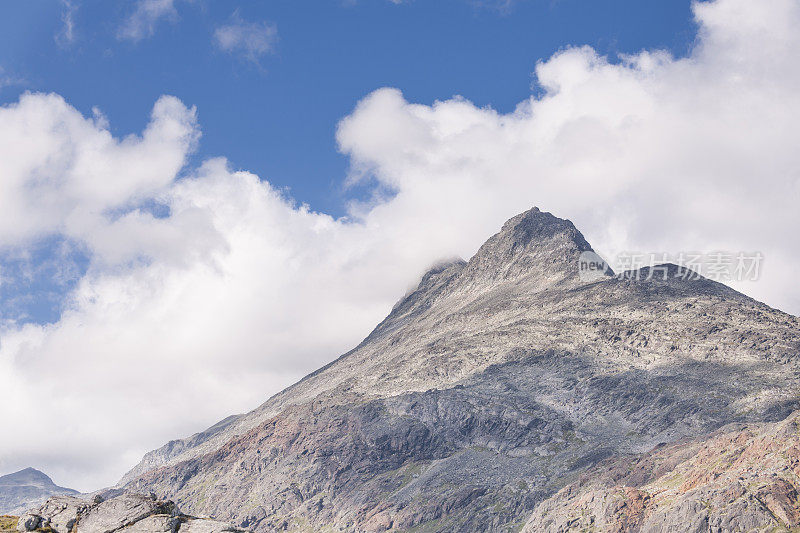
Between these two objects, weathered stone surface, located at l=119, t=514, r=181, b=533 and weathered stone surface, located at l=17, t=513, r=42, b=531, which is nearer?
weathered stone surface, located at l=119, t=514, r=181, b=533

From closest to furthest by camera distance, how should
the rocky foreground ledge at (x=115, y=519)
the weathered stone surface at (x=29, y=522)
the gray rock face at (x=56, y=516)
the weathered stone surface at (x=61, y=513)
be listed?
the rocky foreground ledge at (x=115, y=519), the weathered stone surface at (x=29, y=522), the gray rock face at (x=56, y=516), the weathered stone surface at (x=61, y=513)

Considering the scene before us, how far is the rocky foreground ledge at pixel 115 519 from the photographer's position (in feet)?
307

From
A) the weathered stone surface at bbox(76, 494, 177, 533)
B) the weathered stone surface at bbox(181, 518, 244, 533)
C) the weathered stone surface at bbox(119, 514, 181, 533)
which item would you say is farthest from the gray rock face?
the weathered stone surface at bbox(181, 518, 244, 533)

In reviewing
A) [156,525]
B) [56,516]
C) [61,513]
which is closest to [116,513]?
[156,525]

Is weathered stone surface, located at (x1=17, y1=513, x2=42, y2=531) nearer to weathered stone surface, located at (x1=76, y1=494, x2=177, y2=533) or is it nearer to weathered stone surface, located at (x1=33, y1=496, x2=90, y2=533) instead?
weathered stone surface, located at (x1=33, y1=496, x2=90, y2=533)

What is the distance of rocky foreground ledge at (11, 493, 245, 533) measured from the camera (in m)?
93.7

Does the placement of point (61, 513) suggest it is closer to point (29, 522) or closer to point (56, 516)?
point (56, 516)

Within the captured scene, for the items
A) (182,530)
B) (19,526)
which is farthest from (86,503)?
(182,530)

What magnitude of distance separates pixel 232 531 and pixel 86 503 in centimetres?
2614

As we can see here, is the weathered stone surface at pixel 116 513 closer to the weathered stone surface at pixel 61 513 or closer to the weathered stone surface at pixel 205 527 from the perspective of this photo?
the weathered stone surface at pixel 61 513

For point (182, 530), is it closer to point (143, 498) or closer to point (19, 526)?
point (143, 498)

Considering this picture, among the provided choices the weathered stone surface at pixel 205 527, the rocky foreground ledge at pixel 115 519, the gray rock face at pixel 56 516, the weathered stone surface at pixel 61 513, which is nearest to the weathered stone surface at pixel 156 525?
the rocky foreground ledge at pixel 115 519

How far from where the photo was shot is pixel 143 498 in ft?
333

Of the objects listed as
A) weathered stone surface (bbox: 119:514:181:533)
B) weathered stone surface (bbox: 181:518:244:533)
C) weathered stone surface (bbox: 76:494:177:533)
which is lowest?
weathered stone surface (bbox: 181:518:244:533)
